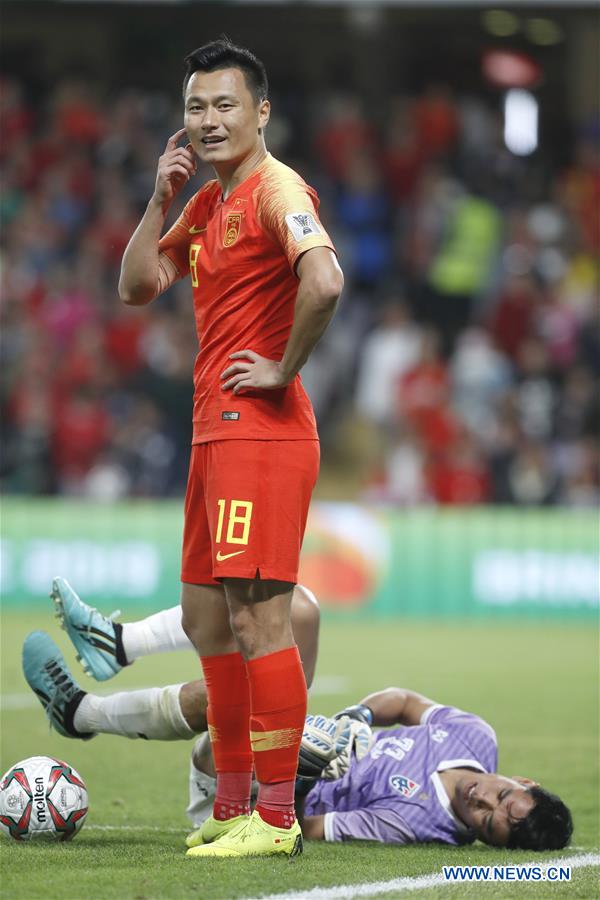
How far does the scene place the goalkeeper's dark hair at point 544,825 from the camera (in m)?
5.29

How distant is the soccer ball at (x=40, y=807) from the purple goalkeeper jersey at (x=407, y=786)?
3.02 feet

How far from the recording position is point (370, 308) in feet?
58.2

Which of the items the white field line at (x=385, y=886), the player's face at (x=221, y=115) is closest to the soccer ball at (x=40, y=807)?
the white field line at (x=385, y=886)

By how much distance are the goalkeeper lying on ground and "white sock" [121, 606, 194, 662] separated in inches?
1.4

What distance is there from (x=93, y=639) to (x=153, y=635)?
9.2 inches

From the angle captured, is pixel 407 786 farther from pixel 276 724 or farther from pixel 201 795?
pixel 276 724

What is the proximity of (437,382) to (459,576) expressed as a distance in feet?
7.40

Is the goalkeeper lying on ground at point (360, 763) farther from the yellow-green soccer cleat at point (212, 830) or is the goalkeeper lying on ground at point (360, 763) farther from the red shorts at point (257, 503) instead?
the red shorts at point (257, 503)

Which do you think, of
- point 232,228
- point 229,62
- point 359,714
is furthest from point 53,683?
point 229,62

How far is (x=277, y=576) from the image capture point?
15.5 feet

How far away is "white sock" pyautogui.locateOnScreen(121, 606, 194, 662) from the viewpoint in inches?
235

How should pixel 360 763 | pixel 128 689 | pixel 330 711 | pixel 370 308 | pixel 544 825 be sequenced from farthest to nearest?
1. pixel 370 308
2. pixel 128 689
3. pixel 330 711
4. pixel 360 763
5. pixel 544 825

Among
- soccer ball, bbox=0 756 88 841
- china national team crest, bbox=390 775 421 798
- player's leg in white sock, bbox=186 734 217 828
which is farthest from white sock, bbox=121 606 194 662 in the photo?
china national team crest, bbox=390 775 421 798

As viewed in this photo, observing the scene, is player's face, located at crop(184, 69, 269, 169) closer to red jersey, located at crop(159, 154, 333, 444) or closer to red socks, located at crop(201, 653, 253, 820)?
red jersey, located at crop(159, 154, 333, 444)
